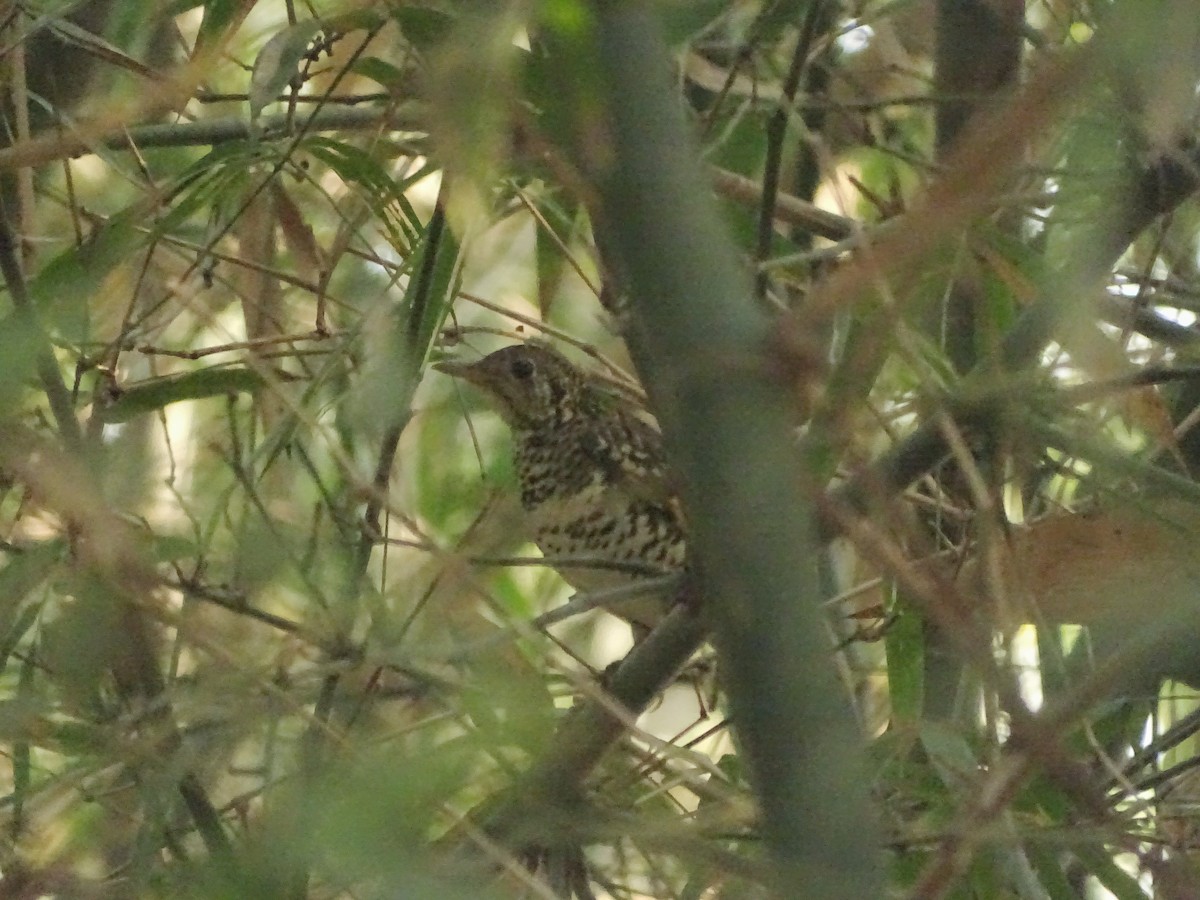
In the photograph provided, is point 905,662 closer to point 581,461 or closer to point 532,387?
point 581,461

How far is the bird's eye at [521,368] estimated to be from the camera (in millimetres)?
2035

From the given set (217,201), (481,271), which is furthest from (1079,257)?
(481,271)

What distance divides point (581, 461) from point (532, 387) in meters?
0.18

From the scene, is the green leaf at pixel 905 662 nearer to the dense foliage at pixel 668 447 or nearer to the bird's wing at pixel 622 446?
the dense foliage at pixel 668 447

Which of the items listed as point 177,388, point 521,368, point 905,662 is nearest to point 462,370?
point 521,368

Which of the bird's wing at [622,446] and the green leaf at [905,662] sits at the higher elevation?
the bird's wing at [622,446]

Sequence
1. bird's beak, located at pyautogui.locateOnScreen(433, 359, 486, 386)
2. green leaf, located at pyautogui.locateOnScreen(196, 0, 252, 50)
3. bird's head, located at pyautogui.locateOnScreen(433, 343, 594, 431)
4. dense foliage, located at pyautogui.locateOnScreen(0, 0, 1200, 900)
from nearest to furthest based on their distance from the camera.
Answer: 1. dense foliage, located at pyautogui.locateOnScreen(0, 0, 1200, 900)
2. green leaf, located at pyautogui.locateOnScreen(196, 0, 252, 50)
3. bird's beak, located at pyautogui.locateOnScreen(433, 359, 486, 386)
4. bird's head, located at pyautogui.locateOnScreen(433, 343, 594, 431)

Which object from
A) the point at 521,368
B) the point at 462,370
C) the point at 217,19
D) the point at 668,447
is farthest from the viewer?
the point at 521,368

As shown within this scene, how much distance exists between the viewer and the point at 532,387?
81.0 inches

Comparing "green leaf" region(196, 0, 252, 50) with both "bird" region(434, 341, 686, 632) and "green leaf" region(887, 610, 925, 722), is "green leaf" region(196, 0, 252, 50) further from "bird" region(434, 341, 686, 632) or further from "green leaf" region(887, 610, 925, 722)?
"green leaf" region(887, 610, 925, 722)

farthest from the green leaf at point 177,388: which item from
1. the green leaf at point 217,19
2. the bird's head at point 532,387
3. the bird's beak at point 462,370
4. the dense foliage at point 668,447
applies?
the bird's head at point 532,387

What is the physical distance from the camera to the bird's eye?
2.04 m

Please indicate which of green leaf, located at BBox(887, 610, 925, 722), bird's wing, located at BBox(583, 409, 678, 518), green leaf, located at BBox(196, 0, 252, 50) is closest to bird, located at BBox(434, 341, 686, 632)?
bird's wing, located at BBox(583, 409, 678, 518)

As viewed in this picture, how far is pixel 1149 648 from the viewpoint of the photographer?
0.67 metres
